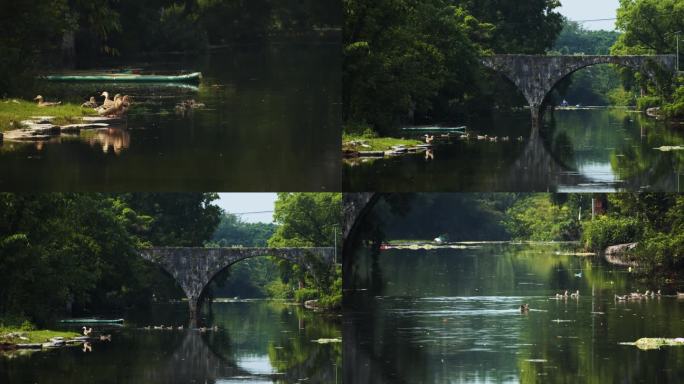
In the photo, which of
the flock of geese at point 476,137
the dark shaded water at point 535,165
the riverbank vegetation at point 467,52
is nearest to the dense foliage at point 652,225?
the dark shaded water at point 535,165

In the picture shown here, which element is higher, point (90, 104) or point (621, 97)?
point (90, 104)

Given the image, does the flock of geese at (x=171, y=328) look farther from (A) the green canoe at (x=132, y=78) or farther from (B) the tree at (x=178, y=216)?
(A) the green canoe at (x=132, y=78)

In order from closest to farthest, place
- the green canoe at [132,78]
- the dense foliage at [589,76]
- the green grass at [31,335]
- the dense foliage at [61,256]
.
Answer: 1. the green canoe at [132,78]
2. the green grass at [31,335]
3. the dense foliage at [61,256]
4. the dense foliage at [589,76]

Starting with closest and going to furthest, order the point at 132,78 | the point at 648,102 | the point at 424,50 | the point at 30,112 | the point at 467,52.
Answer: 1. the point at 30,112
2. the point at 132,78
3. the point at 424,50
4. the point at 467,52
5. the point at 648,102

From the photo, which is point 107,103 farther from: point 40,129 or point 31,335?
point 31,335

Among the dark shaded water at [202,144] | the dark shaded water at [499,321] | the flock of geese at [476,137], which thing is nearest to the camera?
the dark shaded water at [202,144]

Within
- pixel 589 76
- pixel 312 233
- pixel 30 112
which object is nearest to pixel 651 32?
pixel 589 76

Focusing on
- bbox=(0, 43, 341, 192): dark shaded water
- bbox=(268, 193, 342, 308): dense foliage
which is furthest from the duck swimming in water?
bbox=(268, 193, 342, 308): dense foliage
